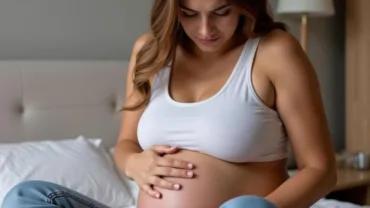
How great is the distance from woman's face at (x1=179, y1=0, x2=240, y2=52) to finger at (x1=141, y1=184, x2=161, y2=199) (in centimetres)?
32

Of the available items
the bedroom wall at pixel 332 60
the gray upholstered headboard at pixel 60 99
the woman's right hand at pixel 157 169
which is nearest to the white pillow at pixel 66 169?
the gray upholstered headboard at pixel 60 99

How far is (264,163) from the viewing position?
1283mm

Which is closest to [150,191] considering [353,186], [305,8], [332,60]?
[353,186]

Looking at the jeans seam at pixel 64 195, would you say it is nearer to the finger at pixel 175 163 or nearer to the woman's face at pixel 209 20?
the finger at pixel 175 163

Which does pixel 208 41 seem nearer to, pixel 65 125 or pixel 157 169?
pixel 157 169

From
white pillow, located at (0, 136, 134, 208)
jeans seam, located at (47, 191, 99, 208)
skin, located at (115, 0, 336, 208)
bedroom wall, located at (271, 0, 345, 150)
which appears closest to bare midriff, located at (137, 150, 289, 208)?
skin, located at (115, 0, 336, 208)

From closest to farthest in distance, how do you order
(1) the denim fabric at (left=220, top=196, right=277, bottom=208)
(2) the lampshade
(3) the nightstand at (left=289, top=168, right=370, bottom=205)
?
(1) the denim fabric at (left=220, top=196, right=277, bottom=208) → (3) the nightstand at (left=289, top=168, right=370, bottom=205) → (2) the lampshade

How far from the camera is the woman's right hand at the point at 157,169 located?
4.18 ft

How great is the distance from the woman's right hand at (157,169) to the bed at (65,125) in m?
0.56

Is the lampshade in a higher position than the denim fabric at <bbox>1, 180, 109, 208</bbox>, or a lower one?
higher

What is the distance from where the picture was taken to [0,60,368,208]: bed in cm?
186

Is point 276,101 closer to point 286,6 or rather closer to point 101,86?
point 101,86

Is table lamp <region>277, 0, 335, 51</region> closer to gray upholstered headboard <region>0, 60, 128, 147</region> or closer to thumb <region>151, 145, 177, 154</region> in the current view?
gray upholstered headboard <region>0, 60, 128, 147</region>

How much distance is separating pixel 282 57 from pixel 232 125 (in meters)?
0.17
